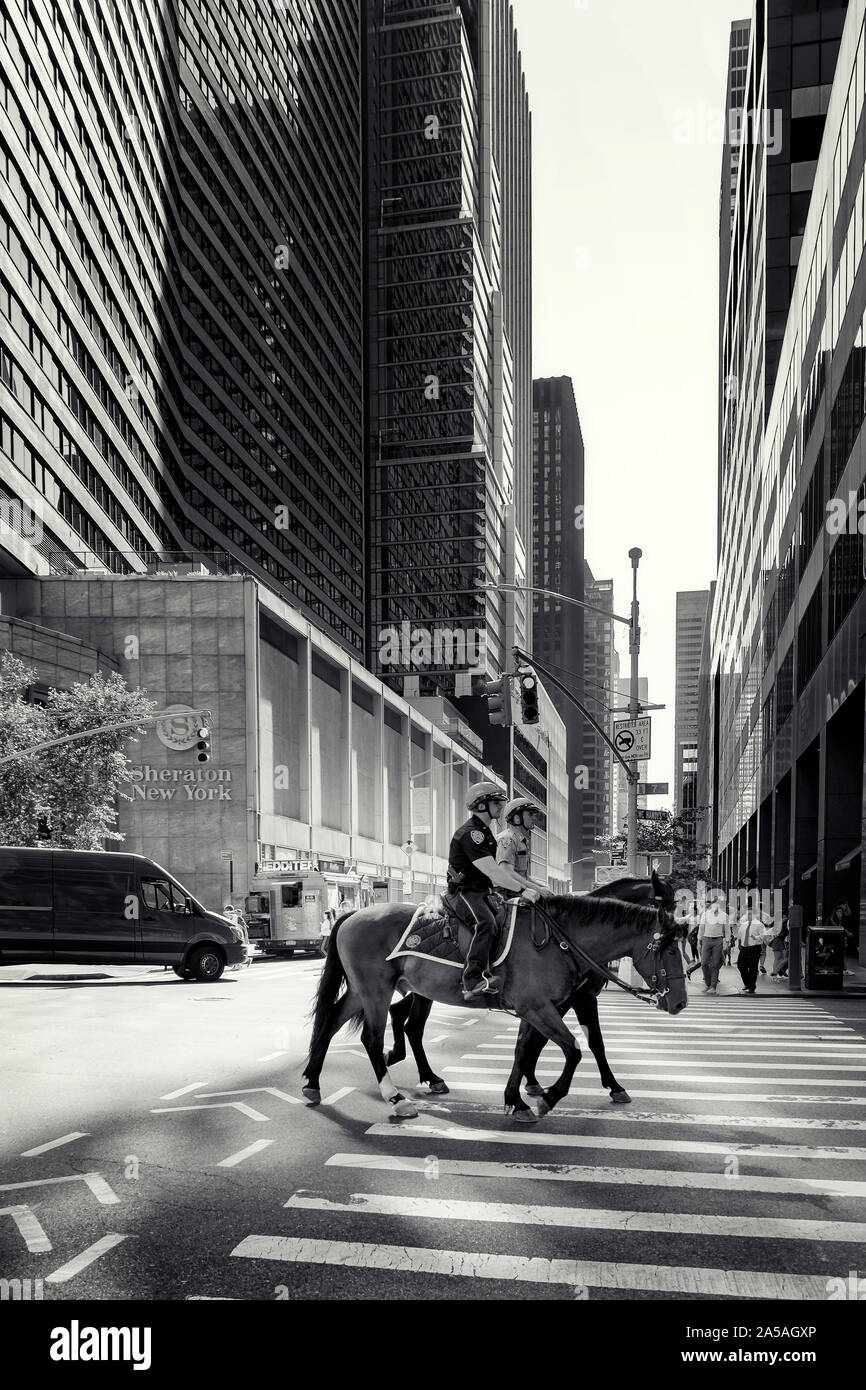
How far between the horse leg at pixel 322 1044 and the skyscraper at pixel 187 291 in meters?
42.1

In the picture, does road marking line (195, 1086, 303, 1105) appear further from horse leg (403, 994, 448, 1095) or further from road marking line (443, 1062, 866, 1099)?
road marking line (443, 1062, 866, 1099)

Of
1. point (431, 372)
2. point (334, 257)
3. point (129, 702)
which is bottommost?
point (129, 702)

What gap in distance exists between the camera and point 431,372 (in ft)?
440

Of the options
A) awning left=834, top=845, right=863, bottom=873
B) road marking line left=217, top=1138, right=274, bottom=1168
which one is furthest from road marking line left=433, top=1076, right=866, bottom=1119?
awning left=834, top=845, right=863, bottom=873

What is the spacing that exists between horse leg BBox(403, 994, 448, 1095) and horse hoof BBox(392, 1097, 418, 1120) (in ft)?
3.86

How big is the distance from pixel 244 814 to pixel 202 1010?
104 feet

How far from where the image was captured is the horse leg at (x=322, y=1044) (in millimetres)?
9516

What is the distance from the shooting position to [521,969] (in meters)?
8.66

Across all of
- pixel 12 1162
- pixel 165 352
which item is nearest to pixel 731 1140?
pixel 12 1162

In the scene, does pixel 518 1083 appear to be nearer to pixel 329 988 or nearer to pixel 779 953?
pixel 329 988

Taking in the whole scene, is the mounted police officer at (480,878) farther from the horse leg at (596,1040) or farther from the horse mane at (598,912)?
the horse leg at (596,1040)

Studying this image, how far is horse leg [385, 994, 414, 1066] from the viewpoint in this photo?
10.7 m

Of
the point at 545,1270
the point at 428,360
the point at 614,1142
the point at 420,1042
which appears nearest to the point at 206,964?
the point at 420,1042
